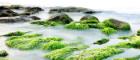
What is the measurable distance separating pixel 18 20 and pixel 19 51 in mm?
12200

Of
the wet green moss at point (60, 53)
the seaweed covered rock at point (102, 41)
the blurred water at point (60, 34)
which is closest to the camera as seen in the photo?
the wet green moss at point (60, 53)

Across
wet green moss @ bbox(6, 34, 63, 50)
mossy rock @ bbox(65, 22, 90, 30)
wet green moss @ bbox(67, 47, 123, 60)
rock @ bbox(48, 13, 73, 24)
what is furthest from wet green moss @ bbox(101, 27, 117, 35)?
wet green moss @ bbox(67, 47, 123, 60)

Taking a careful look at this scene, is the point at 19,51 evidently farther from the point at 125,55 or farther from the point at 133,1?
the point at 133,1

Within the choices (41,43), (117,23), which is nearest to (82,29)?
(117,23)

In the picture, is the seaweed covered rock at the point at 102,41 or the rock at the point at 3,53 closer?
the rock at the point at 3,53

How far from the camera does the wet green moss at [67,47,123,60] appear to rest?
15.2 m

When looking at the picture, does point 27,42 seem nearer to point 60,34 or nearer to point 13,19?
point 60,34

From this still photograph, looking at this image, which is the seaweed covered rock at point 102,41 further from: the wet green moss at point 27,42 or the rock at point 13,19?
the rock at point 13,19

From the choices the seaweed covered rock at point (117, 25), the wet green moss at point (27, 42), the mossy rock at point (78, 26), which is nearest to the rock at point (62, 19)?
the mossy rock at point (78, 26)

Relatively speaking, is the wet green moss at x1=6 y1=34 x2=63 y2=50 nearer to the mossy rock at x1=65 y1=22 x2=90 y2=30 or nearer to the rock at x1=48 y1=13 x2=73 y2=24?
the mossy rock at x1=65 y1=22 x2=90 y2=30

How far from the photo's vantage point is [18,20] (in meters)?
29.9

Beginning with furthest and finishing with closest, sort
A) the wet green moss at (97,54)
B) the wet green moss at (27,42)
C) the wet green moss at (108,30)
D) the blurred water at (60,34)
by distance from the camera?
the wet green moss at (108,30)
the wet green moss at (27,42)
the blurred water at (60,34)
the wet green moss at (97,54)

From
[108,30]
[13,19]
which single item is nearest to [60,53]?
[108,30]

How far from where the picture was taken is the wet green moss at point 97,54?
1521 cm
